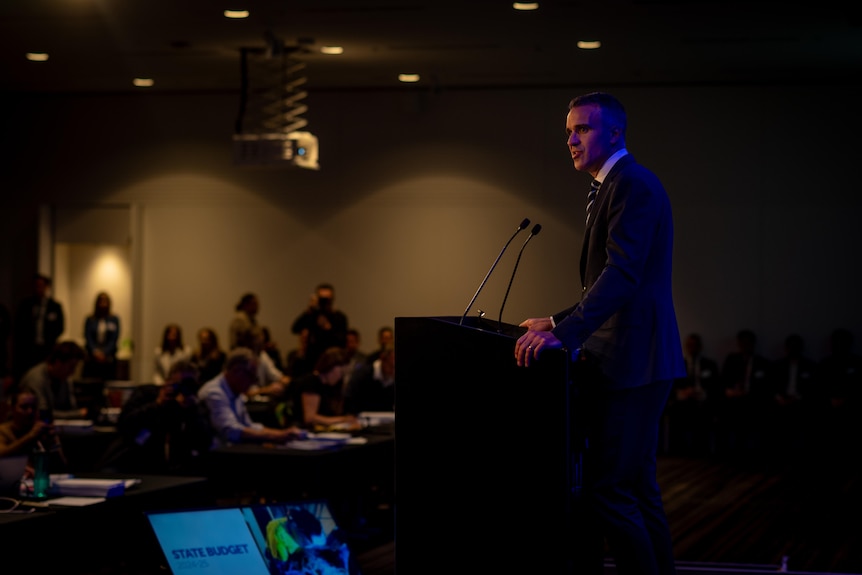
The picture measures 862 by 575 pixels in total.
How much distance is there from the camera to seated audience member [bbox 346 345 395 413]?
29.0ft

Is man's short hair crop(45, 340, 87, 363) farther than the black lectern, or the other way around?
man's short hair crop(45, 340, 87, 363)

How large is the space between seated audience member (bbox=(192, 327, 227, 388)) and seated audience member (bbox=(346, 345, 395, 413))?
167 centimetres

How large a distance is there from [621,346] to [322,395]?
558cm

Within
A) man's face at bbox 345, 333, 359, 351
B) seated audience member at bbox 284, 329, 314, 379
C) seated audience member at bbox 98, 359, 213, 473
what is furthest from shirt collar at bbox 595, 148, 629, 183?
man's face at bbox 345, 333, 359, 351

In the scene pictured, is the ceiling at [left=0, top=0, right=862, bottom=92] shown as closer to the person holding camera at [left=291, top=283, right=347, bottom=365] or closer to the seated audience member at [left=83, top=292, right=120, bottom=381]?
the person holding camera at [left=291, top=283, right=347, bottom=365]

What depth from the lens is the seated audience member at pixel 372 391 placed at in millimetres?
8828

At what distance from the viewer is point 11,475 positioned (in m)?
4.51

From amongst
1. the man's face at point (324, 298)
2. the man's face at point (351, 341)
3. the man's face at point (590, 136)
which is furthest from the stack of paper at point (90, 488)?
the man's face at point (324, 298)

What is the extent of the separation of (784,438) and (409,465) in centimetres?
Result: 912

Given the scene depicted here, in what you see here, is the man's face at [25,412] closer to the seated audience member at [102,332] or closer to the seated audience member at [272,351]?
the seated audience member at [272,351]

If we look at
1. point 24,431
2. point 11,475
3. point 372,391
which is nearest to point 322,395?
point 372,391

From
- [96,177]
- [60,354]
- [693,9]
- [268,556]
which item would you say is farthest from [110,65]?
[268,556]

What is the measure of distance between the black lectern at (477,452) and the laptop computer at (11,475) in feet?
6.73

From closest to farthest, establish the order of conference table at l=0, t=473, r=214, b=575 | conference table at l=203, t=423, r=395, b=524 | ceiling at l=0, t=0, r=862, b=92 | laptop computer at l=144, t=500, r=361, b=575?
1. conference table at l=0, t=473, r=214, b=575
2. laptop computer at l=144, t=500, r=361, b=575
3. conference table at l=203, t=423, r=395, b=524
4. ceiling at l=0, t=0, r=862, b=92
